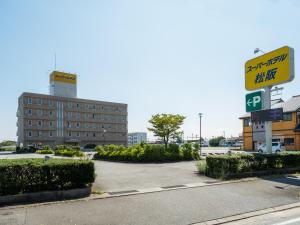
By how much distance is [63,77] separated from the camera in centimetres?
7769

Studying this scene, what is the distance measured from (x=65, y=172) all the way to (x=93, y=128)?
69.9m

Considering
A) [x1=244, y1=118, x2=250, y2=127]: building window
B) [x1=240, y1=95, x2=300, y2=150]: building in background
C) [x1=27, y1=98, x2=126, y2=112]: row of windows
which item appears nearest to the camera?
[x1=240, y1=95, x2=300, y2=150]: building in background

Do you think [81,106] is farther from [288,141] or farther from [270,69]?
[270,69]

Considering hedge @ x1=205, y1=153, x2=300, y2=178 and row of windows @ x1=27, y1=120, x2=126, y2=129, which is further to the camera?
row of windows @ x1=27, y1=120, x2=126, y2=129

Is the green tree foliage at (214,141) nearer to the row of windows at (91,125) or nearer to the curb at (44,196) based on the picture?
the row of windows at (91,125)

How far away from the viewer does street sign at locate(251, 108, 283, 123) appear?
15039 millimetres

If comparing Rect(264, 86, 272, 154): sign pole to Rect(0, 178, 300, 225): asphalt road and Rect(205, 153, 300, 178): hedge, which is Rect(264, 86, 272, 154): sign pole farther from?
Rect(0, 178, 300, 225): asphalt road

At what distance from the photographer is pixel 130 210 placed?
23.7 feet

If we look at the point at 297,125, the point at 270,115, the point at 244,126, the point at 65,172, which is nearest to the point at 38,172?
the point at 65,172

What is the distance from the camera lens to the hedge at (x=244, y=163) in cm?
1256

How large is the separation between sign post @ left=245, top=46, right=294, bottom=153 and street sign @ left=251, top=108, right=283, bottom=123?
0.95 ft

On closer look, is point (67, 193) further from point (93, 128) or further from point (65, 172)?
point (93, 128)

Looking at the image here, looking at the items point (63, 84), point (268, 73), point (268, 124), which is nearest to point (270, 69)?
point (268, 73)

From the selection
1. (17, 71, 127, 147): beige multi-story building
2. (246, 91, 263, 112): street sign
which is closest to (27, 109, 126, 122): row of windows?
(17, 71, 127, 147): beige multi-story building
